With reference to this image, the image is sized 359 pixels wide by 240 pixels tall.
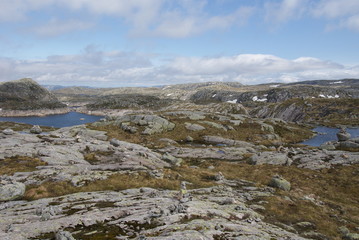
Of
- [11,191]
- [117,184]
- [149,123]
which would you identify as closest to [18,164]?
[11,191]

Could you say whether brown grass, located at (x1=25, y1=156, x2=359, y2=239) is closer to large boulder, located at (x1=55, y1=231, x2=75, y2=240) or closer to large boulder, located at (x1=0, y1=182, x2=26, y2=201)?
large boulder, located at (x1=0, y1=182, x2=26, y2=201)

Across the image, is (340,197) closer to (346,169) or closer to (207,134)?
(346,169)

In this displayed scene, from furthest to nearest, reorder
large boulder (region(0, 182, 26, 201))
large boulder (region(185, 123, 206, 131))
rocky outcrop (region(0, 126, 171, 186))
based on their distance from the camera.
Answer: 1. large boulder (region(185, 123, 206, 131))
2. rocky outcrop (region(0, 126, 171, 186))
3. large boulder (region(0, 182, 26, 201))

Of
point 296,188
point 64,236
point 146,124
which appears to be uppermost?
point 64,236

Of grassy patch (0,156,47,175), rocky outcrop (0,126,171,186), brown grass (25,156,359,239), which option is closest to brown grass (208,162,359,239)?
brown grass (25,156,359,239)

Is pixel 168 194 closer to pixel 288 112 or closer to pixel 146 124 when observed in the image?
pixel 146 124

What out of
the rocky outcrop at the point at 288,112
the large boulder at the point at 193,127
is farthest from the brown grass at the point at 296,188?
the rocky outcrop at the point at 288,112

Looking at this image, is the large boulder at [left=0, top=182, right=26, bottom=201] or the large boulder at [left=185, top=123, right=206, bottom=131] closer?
the large boulder at [left=0, top=182, right=26, bottom=201]
